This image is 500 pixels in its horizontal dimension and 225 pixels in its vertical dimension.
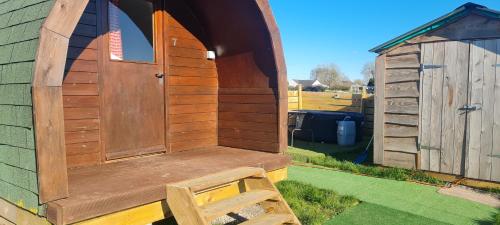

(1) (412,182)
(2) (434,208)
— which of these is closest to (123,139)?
(2) (434,208)

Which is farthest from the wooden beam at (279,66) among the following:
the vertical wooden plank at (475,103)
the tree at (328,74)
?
the tree at (328,74)

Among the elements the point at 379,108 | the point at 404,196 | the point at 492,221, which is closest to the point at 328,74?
the point at 379,108

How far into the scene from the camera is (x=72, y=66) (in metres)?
3.49

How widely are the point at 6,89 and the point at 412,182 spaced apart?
5182 mm

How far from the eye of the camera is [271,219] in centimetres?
293

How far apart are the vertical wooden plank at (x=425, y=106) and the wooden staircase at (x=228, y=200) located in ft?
11.7

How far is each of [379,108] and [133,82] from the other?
4.14 meters

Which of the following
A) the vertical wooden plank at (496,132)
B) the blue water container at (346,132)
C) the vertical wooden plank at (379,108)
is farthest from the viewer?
the blue water container at (346,132)

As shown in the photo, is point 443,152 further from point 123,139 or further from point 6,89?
point 6,89

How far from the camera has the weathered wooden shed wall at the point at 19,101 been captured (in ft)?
7.75

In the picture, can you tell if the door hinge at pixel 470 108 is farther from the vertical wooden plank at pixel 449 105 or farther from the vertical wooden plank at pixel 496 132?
the vertical wooden plank at pixel 496 132

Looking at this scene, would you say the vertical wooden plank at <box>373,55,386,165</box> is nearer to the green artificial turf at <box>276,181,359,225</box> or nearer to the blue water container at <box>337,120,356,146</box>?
the green artificial turf at <box>276,181,359,225</box>

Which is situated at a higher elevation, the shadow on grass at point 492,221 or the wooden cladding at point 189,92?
the wooden cladding at point 189,92

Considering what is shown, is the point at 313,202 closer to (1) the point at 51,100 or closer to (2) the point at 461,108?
(2) the point at 461,108
